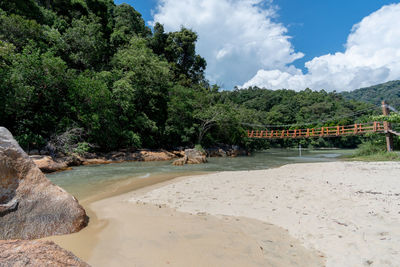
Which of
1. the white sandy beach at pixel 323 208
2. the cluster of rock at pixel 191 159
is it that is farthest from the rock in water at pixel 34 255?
the cluster of rock at pixel 191 159

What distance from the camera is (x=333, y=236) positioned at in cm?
Answer: 263

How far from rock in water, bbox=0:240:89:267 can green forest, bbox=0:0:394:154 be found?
11.4 metres

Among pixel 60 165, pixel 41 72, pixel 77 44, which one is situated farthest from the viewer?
pixel 77 44

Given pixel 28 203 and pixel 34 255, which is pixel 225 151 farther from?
pixel 34 255

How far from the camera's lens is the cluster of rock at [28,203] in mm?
2570

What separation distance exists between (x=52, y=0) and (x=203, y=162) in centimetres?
2599

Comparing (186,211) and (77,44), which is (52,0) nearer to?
(77,44)

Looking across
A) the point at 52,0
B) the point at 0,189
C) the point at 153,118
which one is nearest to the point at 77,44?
the point at 153,118

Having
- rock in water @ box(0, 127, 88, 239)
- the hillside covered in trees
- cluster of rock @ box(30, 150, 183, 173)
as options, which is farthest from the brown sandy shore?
the hillside covered in trees

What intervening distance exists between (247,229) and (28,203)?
2.89 m

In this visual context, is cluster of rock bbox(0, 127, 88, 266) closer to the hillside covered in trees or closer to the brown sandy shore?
the brown sandy shore

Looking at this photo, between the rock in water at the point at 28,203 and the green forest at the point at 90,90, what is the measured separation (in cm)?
935

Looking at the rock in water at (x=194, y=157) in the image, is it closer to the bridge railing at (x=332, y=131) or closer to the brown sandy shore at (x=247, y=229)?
the brown sandy shore at (x=247, y=229)

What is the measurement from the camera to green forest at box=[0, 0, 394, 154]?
483 inches
